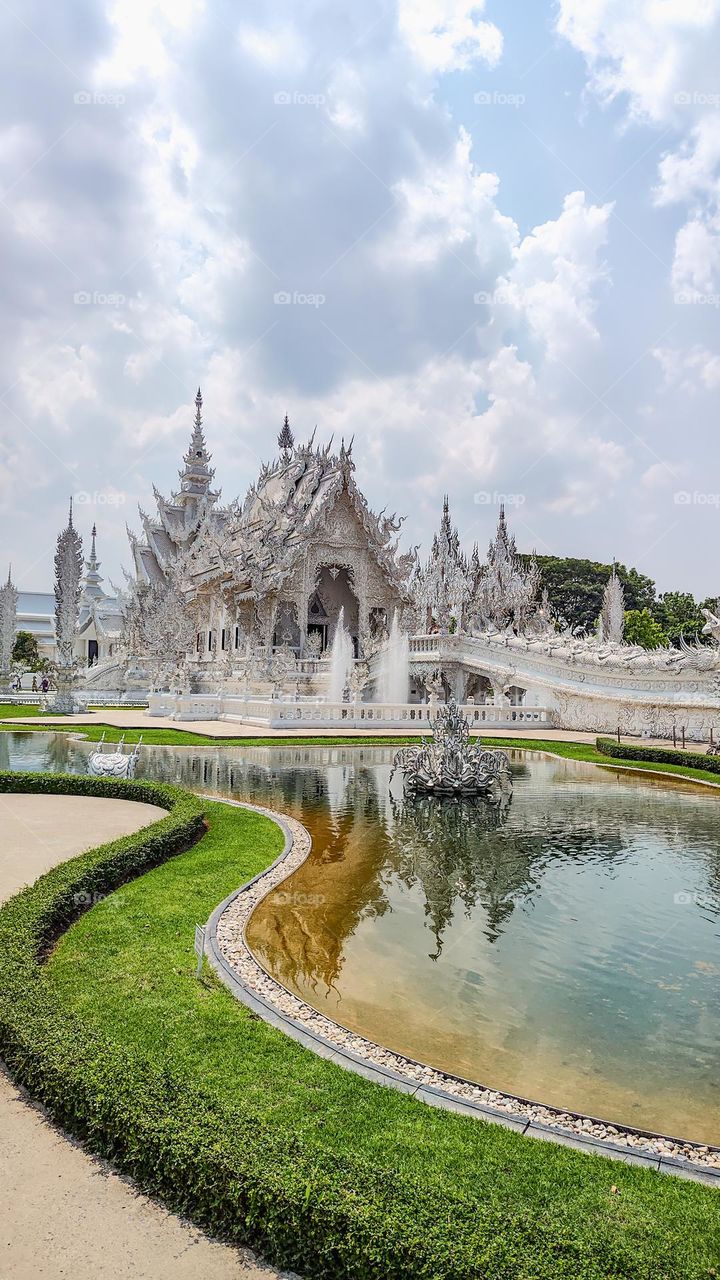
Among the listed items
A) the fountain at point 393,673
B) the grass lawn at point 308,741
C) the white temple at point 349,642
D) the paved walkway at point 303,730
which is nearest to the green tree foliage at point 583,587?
the white temple at point 349,642

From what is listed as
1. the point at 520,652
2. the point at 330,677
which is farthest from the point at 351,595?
the point at 520,652

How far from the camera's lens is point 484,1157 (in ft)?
11.8

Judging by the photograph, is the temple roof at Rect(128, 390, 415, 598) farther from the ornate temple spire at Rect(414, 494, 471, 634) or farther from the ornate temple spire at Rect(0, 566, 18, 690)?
the ornate temple spire at Rect(0, 566, 18, 690)

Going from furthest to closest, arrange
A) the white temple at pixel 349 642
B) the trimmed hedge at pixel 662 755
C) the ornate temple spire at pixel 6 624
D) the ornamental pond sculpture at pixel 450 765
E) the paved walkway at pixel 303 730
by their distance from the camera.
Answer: the ornate temple spire at pixel 6 624 < the white temple at pixel 349 642 < the paved walkway at pixel 303 730 < the trimmed hedge at pixel 662 755 < the ornamental pond sculpture at pixel 450 765

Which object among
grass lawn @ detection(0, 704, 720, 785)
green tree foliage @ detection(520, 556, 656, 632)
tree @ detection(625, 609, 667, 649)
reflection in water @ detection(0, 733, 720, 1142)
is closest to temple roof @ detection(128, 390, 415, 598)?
grass lawn @ detection(0, 704, 720, 785)

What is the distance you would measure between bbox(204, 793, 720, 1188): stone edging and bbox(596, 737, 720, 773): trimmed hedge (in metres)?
14.5

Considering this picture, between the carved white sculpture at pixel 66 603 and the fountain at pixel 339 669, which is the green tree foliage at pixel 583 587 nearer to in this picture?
the fountain at pixel 339 669

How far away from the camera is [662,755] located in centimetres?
Answer: 1916

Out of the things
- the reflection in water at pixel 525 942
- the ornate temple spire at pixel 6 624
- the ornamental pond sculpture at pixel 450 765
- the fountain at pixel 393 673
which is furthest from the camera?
the ornate temple spire at pixel 6 624

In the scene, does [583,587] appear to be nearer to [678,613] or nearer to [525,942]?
[678,613]

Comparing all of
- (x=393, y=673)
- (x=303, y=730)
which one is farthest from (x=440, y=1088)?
(x=393, y=673)

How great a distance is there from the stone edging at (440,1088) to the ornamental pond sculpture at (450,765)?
768 cm

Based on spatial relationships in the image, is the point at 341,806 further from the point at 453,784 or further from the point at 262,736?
the point at 262,736

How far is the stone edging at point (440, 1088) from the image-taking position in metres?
3.81
